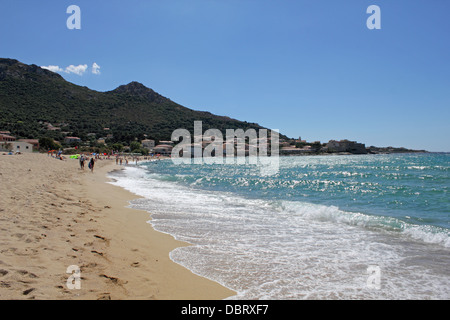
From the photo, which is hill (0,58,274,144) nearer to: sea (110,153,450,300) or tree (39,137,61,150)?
tree (39,137,61,150)

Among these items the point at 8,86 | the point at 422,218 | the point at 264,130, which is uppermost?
the point at 8,86

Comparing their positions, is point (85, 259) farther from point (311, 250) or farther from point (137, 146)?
point (137, 146)

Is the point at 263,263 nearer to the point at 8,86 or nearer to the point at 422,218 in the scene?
the point at 422,218

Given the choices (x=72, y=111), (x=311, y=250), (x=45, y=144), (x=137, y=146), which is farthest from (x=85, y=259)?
(x=72, y=111)

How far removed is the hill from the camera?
75312 millimetres

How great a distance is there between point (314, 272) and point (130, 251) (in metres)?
3.21

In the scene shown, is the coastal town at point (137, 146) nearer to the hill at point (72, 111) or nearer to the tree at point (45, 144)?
the tree at point (45, 144)

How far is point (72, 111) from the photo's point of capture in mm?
92375

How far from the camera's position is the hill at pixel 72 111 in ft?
247

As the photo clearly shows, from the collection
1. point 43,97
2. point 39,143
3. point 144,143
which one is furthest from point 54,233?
point 43,97

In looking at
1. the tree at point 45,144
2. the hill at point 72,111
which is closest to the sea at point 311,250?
the tree at point 45,144

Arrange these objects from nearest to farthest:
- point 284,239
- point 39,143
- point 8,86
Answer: point 284,239 → point 39,143 → point 8,86
